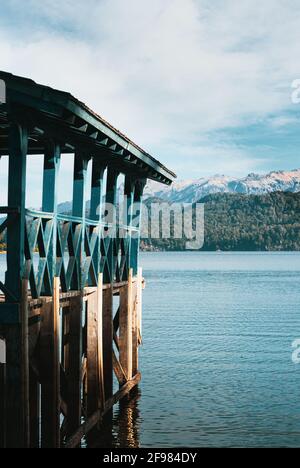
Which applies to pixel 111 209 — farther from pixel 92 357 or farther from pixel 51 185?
pixel 51 185

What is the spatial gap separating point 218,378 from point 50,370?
1703cm

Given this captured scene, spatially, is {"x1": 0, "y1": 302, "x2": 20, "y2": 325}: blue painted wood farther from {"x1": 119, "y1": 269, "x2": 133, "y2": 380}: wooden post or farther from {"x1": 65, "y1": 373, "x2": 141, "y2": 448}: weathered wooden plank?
{"x1": 119, "y1": 269, "x2": 133, "y2": 380}: wooden post

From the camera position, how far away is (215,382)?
2878cm

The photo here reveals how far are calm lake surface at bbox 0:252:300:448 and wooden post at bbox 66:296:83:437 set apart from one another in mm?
2753

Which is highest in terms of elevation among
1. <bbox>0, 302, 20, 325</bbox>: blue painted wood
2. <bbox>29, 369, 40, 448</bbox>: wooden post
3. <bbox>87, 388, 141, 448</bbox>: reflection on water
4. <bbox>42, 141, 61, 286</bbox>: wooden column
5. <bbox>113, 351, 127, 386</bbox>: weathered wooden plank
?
<bbox>42, 141, 61, 286</bbox>: wooden column

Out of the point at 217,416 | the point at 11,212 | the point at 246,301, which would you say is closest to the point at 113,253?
the point at 217,416

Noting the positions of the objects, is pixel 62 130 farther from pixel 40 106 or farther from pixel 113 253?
pixel 113 253

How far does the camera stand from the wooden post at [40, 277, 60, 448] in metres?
13.4

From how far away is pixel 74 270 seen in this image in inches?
635

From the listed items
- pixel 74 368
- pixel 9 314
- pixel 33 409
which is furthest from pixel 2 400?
pixel 74 368

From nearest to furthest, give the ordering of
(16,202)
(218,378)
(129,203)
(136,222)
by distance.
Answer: (16,202) → (129,203) → (136,222) → (218,378)

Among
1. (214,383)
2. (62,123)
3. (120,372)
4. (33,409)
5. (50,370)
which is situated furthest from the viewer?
(214,383)

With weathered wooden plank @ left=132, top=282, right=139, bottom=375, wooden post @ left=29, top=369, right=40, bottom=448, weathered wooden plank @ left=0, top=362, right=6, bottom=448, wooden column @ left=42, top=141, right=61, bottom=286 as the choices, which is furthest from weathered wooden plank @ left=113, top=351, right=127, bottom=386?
weathered wooden plank @ left=0, top=362, right=6, bottom=448

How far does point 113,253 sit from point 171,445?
5141mm
